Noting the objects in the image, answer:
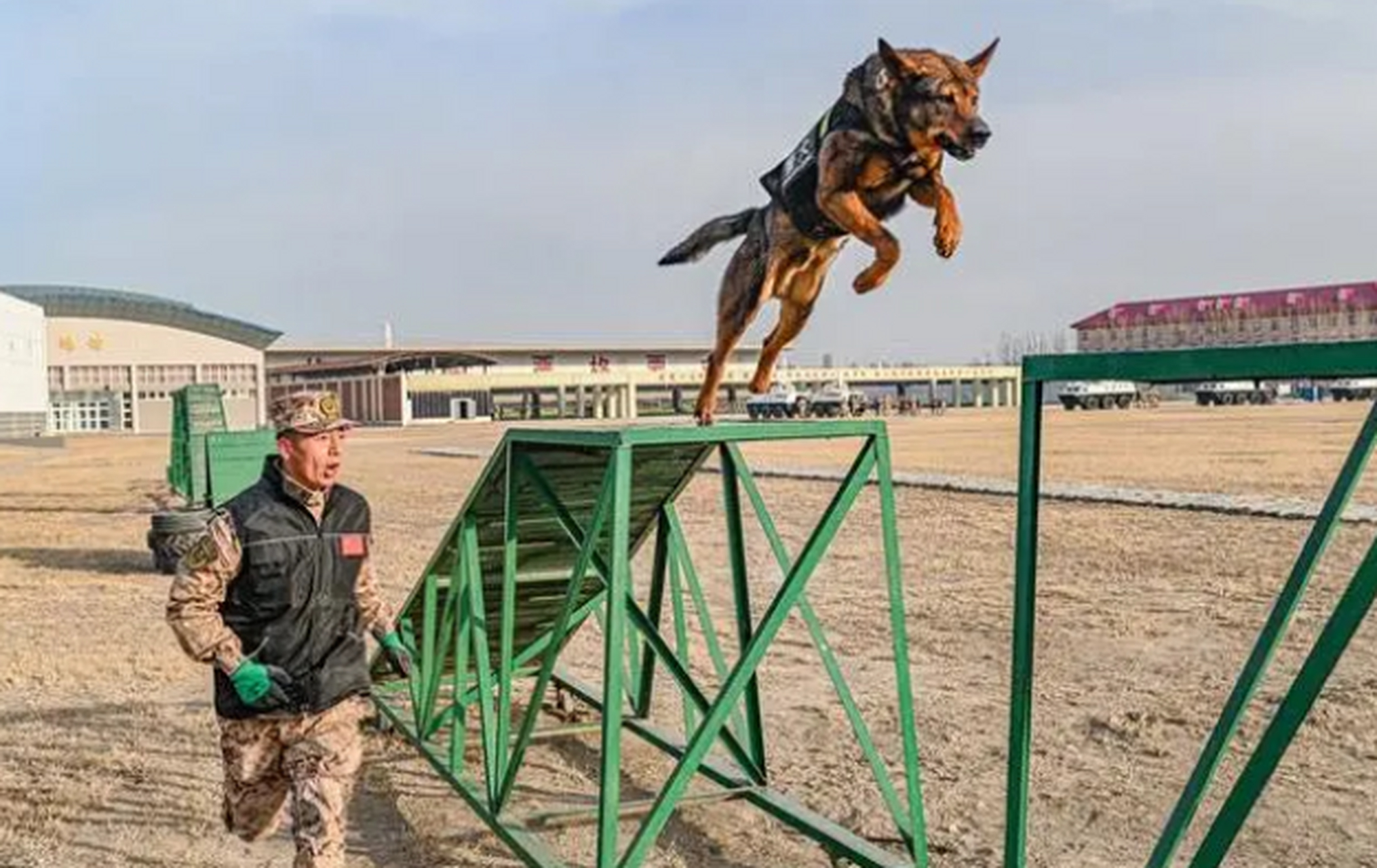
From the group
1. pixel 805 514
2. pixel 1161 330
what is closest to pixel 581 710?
pixel 1161 330

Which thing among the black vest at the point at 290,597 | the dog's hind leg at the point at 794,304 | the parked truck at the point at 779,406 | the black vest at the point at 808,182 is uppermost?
the black vest at the point at 808,182

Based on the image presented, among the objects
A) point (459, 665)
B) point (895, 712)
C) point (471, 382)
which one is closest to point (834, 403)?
point (471, 382)

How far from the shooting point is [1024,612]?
3354 millimetres

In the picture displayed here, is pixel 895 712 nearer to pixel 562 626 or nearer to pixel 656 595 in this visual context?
pixel 656 595

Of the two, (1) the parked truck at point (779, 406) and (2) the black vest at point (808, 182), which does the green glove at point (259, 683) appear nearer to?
(2) the black vest at point (808, 182)

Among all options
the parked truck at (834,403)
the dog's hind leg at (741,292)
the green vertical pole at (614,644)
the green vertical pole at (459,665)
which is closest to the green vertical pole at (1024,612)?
the green vertical pole at (614,644)

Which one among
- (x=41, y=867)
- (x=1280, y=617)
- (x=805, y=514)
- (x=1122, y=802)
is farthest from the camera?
(x=805, y=514)

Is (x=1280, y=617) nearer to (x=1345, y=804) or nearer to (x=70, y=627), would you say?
(x=1345, y=804)

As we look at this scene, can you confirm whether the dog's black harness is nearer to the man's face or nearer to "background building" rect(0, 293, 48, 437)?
the man's face

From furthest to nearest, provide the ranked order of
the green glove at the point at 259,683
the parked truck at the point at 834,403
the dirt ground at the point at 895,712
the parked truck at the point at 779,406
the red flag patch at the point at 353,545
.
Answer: the parked truck at the point at 834,403 < the parked truck at the point at 779,406 < the dirt ground at the point at 895,712 < the red flag patch at the point at 353,545 < the green glove at the point at 259,683

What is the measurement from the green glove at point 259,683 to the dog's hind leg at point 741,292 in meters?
2.22

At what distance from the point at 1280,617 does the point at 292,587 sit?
3.17 meters

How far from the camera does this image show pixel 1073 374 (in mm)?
3330

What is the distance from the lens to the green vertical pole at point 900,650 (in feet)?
15.9
